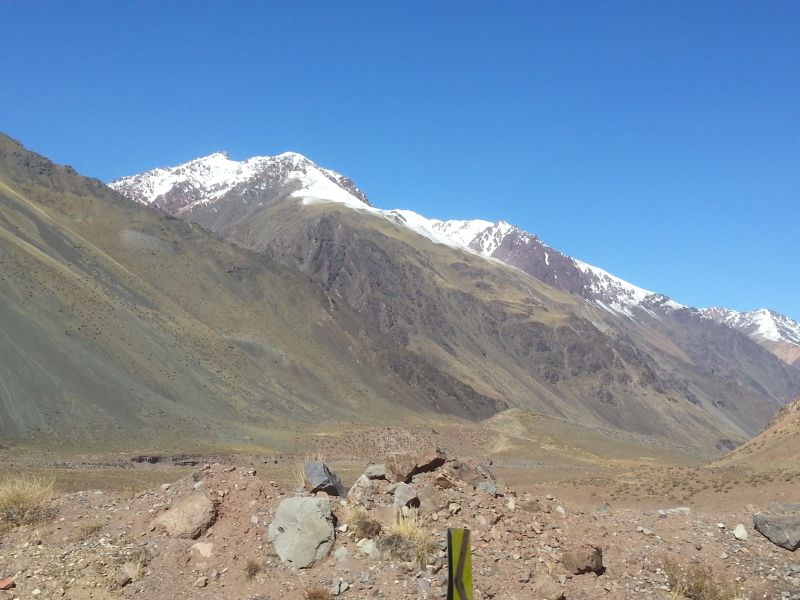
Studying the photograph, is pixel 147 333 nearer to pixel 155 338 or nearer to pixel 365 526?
pixel 155 338

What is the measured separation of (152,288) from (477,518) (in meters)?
75.4

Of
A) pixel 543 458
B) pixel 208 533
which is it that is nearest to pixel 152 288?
pixel 543 458

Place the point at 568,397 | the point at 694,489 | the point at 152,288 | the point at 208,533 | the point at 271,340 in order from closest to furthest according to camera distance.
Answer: the point at 208,533 < the point at 694,489 < the point at 152,288 < the point at 271,340 < the point at 568,397

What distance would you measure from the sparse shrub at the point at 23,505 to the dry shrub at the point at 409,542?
18.3 ft

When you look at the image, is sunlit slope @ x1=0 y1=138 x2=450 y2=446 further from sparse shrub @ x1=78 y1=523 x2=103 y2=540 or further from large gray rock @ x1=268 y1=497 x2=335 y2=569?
large gray rock @ x1=268 y1=497 x2=335 y2=569

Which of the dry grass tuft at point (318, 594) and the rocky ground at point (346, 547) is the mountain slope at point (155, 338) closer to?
the rocky ground at point (346, 547)

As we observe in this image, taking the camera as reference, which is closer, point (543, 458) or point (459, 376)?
point (543, 458)

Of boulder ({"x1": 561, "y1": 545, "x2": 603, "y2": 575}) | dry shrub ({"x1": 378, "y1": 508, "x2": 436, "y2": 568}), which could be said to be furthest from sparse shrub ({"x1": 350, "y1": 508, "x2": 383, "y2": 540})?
boulder ({"x1": 561, "y1": 545, "x2": 603, "y2": 575})

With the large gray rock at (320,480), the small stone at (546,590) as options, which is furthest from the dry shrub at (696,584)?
the large gray rock at (320,480)

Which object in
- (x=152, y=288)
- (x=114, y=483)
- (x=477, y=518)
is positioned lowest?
(x=114, y=483)

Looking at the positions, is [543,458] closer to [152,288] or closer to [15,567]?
[152,288]

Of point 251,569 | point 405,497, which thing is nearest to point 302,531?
point 251,569

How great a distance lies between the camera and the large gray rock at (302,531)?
1011 cm

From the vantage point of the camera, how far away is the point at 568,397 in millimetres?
146875
